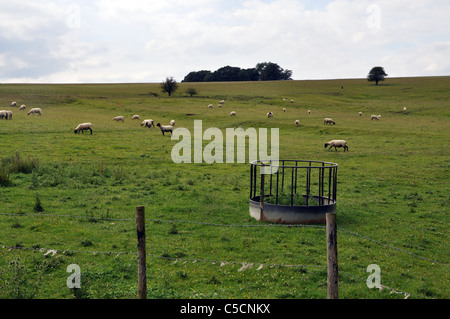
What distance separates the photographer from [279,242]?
13086 millimetres

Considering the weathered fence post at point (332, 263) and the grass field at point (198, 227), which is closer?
the weathered fence post at point (332, 263)

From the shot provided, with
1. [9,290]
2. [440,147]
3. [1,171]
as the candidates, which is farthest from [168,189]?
[440,147]

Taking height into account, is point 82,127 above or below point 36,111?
below

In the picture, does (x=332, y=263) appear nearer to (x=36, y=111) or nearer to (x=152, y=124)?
(x=152, y=124)

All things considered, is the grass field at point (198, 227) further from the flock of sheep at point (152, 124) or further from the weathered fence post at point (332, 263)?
the weathered fence post at point (332, 263)

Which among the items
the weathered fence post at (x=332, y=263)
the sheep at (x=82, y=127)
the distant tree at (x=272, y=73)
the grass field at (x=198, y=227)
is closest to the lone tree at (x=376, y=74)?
the distant tree at (x=272, y=73)

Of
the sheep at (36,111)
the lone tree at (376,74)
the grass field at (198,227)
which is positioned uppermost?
the lone tree at (376,74)

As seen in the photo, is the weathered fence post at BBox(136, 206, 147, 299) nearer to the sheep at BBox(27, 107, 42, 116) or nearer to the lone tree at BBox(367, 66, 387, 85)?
the sheep at BBox(27, 107, 42, 116)

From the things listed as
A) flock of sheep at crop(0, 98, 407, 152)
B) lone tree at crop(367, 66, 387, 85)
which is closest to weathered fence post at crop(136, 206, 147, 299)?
flock of sheep at crop(0, 98, 407, 152)

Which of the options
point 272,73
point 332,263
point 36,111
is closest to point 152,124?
point 36,111

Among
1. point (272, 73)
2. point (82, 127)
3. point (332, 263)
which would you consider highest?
point (272, 73)

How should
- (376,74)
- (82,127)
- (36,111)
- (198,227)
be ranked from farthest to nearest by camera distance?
(376,74)
(36,111)
(82,127)
(198,227)

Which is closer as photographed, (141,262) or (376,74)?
(141,262)
